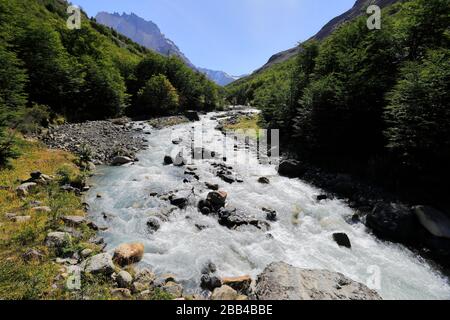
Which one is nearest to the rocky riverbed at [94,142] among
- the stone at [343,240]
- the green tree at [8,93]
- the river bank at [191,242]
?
the river bank at [191,242]

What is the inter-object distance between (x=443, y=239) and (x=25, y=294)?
15600mm

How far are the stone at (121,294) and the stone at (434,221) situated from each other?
13176 millimetres

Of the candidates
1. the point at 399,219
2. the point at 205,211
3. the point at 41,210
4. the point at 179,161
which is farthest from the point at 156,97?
the point at 399,219

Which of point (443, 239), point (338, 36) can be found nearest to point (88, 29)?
point (338, 36)

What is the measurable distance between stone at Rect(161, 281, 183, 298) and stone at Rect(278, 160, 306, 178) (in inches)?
582

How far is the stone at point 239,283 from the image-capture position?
7.83 meters

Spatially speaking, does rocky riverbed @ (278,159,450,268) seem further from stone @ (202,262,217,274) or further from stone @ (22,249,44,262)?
stone @ (22,249,44,262)

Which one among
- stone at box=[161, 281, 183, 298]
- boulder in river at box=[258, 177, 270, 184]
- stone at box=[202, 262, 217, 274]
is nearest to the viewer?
stone at box=[161, 281, 183, 298]

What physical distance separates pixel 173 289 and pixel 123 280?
1.50 meters

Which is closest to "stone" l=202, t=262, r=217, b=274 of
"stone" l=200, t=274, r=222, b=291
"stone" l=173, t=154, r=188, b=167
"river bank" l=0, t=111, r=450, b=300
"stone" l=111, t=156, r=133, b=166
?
"river bank" l=0, t=111, r=450, b=300

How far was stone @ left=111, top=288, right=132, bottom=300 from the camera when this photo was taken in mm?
6558

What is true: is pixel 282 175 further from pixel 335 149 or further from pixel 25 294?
pixel 25 294

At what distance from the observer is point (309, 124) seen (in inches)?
881

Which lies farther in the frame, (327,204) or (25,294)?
(327,204)
